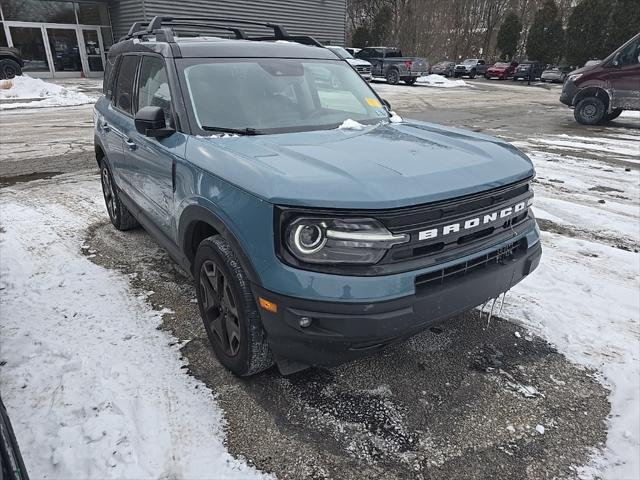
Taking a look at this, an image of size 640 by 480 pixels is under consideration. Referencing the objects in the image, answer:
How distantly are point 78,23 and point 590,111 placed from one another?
23.0m

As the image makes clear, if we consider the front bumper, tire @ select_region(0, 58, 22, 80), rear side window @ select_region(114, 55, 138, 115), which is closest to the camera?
the front bumper

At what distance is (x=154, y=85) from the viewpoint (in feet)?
11.4

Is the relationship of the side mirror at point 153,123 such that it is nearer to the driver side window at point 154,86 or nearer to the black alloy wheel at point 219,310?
the driver side window at point 154,86

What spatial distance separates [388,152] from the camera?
260 cm

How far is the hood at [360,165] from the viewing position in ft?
6.93

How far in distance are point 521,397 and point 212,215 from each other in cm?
201

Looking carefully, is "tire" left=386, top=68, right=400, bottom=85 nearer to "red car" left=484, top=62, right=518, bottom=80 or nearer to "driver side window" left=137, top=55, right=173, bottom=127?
"red car" left=484, top=62, right=518, bottom=80

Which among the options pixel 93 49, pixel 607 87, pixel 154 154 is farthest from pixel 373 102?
pixel 93 49

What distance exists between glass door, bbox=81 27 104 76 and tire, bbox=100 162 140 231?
2287cm

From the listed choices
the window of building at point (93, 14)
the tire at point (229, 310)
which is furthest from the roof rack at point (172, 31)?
the window of building at point (93, 14)

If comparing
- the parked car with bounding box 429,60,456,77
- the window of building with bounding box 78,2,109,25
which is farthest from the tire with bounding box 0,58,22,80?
the parked car with bounding box 429,60,456,77

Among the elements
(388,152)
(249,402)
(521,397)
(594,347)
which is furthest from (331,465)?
(594,347)

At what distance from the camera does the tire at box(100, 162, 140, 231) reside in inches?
189

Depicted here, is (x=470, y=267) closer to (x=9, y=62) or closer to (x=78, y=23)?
(x=9, y=62)
